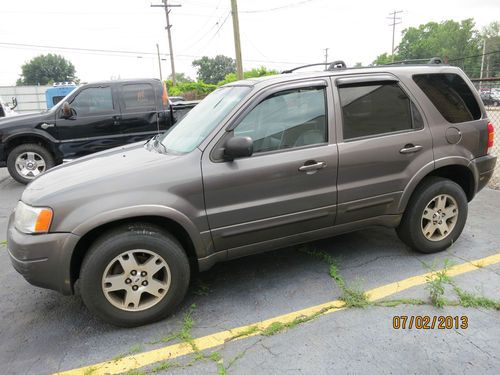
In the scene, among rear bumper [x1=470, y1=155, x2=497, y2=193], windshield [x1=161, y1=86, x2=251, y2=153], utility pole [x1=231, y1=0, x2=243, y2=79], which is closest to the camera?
windshield [x1=161, y1=86, x2=251, y2=153]

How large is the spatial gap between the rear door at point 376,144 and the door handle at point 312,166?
0.63ft

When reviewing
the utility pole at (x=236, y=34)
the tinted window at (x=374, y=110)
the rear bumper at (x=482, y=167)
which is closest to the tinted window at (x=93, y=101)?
the tinted window at (x=374, y=110)

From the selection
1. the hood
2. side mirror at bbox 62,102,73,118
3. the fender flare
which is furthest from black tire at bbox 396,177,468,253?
side mirror at bbox 62,102,73,118

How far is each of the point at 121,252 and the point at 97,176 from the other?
579 mm

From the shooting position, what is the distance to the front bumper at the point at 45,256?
2.61m

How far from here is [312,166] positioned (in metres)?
3.15

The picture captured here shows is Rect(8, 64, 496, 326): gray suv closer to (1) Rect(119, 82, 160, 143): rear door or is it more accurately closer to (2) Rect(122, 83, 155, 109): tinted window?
(1) Rect(119, 82, 160, 143): rear door

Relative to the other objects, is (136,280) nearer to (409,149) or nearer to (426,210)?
(409,149)

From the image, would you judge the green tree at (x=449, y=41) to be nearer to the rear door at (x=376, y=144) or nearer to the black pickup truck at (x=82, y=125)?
the black pickup truck at (x=82, y=125)

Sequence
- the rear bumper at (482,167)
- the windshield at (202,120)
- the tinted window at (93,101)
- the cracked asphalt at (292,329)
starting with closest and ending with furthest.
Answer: the cracked asphalt at (292,329), the windshield at (202,120), the rear bumper at (482,167), the tinted window at (93,101)

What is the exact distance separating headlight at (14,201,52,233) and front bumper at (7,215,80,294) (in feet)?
0.13

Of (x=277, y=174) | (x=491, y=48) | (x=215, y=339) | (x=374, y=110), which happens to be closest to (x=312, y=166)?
(x=277, y=174)

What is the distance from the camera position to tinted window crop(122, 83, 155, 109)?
791 cm

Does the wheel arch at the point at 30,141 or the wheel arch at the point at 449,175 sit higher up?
the wheel arch at the point at 30,141
